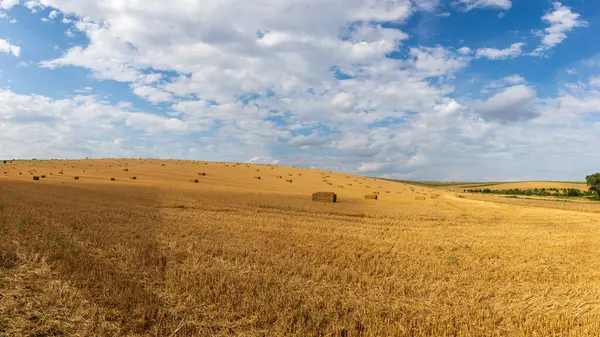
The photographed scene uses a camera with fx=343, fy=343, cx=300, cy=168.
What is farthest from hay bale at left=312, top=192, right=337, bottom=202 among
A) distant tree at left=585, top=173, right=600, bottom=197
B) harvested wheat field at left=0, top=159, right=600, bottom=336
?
distant tree at left=585, top=173, right=600, bottom=197

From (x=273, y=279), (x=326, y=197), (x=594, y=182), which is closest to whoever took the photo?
(x=273, y=279)

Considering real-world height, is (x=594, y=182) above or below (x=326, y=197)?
above

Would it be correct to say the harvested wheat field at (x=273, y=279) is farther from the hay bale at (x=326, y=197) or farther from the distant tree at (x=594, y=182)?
the distant tree at (x=594, y=182)

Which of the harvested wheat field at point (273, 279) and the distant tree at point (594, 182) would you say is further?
the distant tree at point (594, 182)

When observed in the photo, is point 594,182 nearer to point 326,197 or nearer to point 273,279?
point 326,197

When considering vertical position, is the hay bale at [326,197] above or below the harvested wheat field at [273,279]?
above

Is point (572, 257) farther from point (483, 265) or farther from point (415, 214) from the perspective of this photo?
point (415, 214)

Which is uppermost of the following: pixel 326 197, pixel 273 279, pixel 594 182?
pixel 594 182

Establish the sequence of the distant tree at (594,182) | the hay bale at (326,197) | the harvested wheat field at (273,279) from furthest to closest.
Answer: the distant tree at (594,182) < the hay bale at (326,197) < the harvested wheat field at (273,279)

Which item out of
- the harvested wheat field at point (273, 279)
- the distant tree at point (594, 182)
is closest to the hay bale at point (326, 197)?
the harvested wheat field at point (273, 279)

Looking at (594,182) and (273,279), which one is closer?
(273,279)

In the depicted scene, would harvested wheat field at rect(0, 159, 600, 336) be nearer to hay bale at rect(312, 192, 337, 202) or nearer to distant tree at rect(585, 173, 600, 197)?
hay bale at rect(312, 192, 337, 202)

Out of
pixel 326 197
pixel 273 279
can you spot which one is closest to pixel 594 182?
pixel 326 197

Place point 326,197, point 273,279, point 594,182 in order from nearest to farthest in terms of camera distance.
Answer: point 273,279 → point 326,197 → point 594,182
